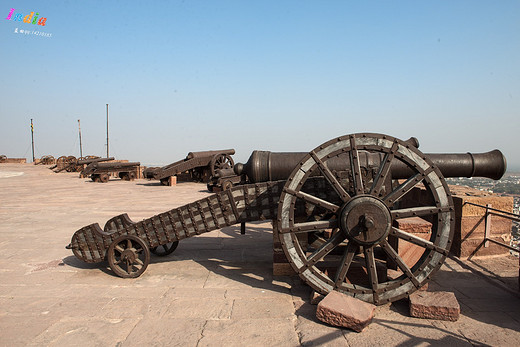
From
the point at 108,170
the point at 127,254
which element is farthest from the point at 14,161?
the point at 127,254

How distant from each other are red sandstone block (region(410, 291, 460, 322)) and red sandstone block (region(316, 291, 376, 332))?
1.46 feet

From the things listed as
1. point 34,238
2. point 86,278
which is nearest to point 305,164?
point 86,278

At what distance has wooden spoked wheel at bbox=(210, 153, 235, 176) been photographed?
1735 cm

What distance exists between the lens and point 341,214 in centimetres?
362

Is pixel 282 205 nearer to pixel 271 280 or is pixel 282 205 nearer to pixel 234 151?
pixel 271 280

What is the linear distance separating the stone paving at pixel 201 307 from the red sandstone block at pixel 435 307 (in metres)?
0.07

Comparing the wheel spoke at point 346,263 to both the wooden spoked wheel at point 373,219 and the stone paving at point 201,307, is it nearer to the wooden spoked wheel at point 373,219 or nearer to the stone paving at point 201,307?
the wooden spoked wheel at point 373,219

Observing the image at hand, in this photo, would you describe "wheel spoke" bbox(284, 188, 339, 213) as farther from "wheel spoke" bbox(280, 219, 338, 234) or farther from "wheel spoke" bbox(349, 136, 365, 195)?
"wheel spoke" bbox(349, 136, 365, 195)

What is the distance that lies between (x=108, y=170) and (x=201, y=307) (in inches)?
722

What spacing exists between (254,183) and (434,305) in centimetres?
248

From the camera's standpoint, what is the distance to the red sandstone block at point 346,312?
3.11 m

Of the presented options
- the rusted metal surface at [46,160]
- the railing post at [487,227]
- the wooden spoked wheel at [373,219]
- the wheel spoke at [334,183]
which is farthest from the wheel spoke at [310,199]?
the rusted metal surface at [46,160]

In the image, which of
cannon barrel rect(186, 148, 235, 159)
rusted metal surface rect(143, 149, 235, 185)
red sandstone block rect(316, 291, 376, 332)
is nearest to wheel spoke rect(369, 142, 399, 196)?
red sandstone block rect(316, 291, 376, 332)

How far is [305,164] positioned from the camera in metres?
3.71
